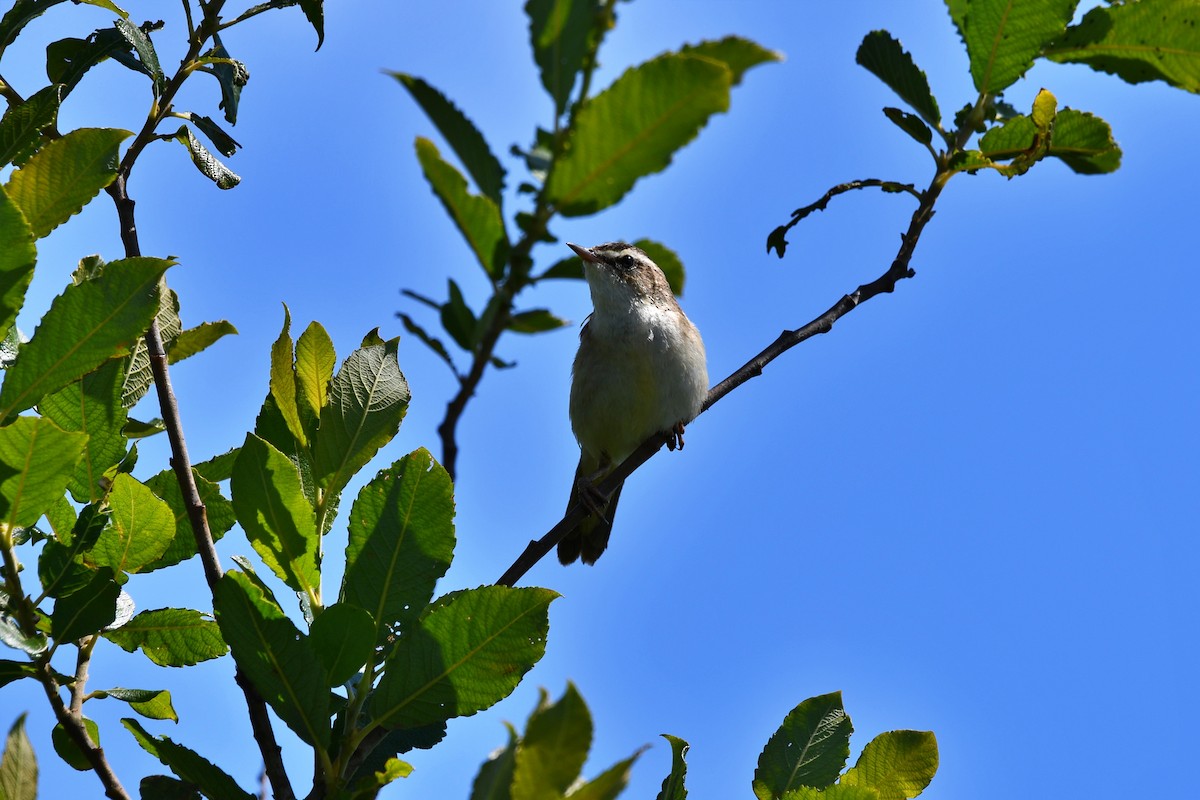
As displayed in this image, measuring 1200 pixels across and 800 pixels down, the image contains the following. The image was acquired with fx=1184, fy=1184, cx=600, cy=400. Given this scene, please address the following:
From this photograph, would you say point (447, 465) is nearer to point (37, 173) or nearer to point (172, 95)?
point (37, 173)

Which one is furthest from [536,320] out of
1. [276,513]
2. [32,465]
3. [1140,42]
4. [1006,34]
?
[1140,42]

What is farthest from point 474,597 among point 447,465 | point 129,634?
point 129,634

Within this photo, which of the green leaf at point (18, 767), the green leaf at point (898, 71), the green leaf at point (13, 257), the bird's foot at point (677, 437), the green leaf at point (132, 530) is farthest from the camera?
the bird's foot at point (677, 437)

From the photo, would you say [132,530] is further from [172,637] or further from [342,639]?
[342,639]

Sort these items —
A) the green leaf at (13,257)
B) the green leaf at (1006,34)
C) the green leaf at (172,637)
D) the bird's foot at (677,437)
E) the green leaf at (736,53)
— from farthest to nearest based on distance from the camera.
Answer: the bird's foot at (677,437), the green leaf at (1006,34), the green leaf at (172,637), the green leaf at (13,257), the green leaf at (736,53)

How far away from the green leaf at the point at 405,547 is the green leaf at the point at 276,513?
5.0 inches

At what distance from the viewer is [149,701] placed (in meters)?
2.88

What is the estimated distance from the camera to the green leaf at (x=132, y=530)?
262cm

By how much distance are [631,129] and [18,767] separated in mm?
1363

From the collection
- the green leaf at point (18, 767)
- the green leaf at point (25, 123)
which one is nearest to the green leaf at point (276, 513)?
the green leaf at point (18, 767)

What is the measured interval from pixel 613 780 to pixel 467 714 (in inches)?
38.4

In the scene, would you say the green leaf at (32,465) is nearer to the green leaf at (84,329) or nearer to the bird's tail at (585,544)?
the green leaf at (84,329)

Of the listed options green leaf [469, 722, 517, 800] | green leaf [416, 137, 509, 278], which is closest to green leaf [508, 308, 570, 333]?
green leaf [416, 137, 509, 278]

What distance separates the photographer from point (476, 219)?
1.74 m
